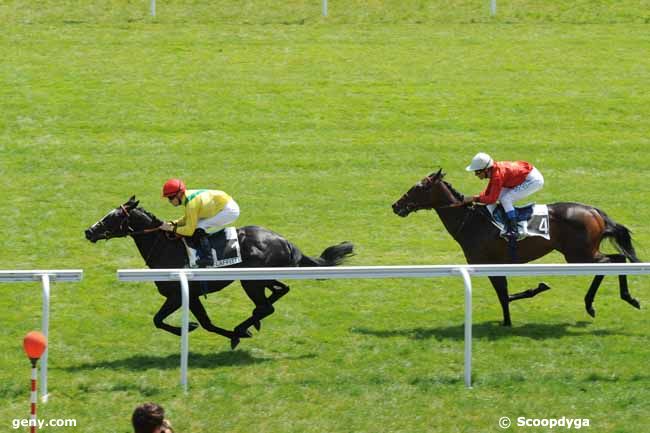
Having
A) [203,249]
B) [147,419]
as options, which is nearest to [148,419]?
[147,419]

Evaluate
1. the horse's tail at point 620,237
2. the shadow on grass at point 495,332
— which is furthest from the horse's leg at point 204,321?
the horse's tail at point 620,237

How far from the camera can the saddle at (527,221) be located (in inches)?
482

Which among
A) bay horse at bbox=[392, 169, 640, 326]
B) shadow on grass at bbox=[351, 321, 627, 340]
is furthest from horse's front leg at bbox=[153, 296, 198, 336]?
bay horse at bbox=[392, 169, 640, 326]

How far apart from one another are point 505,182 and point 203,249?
311cm

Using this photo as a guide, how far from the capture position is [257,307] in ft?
37.6

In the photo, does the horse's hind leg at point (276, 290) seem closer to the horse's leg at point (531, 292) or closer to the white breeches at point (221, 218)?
the white breeches at point (221, 218)

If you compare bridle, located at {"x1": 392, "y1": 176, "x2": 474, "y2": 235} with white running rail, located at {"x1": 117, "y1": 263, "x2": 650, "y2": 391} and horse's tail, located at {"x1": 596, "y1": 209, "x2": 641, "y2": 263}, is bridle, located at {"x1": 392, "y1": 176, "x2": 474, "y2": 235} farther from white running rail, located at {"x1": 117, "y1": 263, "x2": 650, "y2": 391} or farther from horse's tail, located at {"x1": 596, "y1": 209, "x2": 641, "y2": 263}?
white running rail, located at {"x1": 117, "y1": 263, "x2": 650, "y2": 391}

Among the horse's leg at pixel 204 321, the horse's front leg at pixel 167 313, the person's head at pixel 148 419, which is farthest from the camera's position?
the horse's leg at pixel 204 321

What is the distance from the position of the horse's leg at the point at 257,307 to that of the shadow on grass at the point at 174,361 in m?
0.27

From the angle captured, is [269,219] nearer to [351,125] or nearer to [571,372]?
[351,125]

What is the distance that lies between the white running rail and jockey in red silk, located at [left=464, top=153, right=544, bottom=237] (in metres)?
2.11

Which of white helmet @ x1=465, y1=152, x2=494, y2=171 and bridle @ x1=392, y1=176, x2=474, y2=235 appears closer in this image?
white helmet @ x1=465, y1=152, x2=494, y2=171

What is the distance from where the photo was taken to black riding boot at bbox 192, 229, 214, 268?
11352 mm

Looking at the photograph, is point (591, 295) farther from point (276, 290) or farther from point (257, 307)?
point (257, 307)
